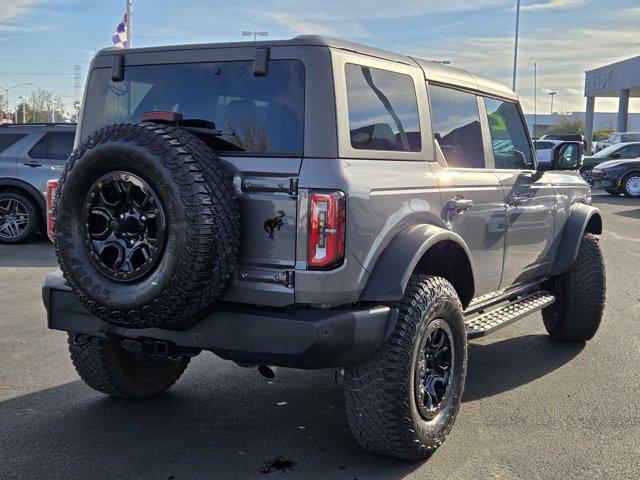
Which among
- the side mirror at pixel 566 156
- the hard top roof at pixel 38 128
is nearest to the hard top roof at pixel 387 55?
the side mirror at pixel 566 156

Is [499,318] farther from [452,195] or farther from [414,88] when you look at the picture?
[414,88]

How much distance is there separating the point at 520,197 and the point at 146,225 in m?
2.80

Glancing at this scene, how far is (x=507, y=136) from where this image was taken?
5.18 m

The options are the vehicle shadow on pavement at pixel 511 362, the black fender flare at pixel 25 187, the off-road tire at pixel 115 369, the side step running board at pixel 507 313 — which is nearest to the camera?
the off-road tire at pixel 115 369

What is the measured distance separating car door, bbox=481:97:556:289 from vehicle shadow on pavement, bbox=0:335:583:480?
0.79 m

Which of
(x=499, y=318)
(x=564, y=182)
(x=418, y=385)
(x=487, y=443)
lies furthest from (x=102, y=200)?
(x=564, y=182)

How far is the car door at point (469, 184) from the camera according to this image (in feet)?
13.4

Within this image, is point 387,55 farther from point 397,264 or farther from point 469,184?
point 397,264

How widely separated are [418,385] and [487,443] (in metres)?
0.63

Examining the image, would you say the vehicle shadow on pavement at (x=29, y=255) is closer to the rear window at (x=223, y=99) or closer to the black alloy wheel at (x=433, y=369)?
the rear window at (x=223, y=99)

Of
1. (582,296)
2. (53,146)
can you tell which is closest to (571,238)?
(582,296)

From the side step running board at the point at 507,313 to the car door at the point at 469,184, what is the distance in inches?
6.5

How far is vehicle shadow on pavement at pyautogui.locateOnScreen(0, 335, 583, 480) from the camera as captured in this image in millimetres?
3502

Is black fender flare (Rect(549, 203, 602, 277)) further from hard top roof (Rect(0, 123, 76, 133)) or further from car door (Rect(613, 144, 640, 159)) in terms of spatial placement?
car door (Rect(613, 144, 640, 159))
